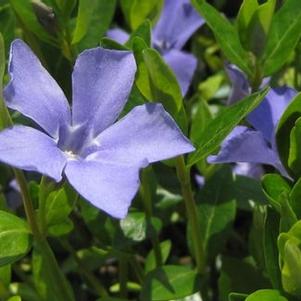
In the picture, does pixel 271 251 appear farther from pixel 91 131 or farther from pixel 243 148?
pixel 91 131

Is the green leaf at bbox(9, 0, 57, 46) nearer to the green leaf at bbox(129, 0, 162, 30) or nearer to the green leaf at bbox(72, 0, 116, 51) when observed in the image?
the green leaf at bbox(72, 0, 116, 51)

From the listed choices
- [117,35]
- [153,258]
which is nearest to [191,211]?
[153,258]

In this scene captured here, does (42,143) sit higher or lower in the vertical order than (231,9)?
higher

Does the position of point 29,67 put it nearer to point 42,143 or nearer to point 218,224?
point 42,143

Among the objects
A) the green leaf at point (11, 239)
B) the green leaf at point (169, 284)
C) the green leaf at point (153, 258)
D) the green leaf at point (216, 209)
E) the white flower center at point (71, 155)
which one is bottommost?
the green leaf at point (153, 258)

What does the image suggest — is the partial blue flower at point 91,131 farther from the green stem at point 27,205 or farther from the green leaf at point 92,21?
the green leaf at point 92,21

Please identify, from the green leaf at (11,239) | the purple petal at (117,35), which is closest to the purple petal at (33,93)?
the green leaf at (11,239)

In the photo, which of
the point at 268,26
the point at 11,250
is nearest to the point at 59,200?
the point at 11,250
